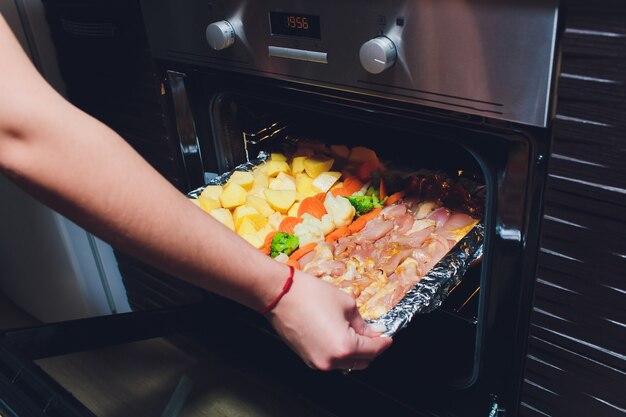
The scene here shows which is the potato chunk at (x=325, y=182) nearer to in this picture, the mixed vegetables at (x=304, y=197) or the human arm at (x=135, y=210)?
the mixed vegetables at (x=304, y=197)

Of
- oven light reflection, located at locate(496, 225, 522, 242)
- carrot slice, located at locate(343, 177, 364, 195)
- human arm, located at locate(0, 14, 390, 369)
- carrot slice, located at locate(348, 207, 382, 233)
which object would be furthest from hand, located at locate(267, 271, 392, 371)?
carrot slice, located at locate(343, 177, 364, 195)

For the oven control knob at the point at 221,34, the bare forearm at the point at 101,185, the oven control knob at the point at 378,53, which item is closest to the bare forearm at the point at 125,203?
the bare forearm at the point at 101,185

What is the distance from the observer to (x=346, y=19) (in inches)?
33.7

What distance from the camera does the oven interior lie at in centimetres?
84

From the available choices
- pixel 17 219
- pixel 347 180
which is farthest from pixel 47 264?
pixel 347 180

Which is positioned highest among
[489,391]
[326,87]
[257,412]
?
[326,87]

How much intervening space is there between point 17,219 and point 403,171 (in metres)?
1.09

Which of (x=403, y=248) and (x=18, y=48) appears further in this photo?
(x=403, y=248)

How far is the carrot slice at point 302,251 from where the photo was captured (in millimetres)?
1067

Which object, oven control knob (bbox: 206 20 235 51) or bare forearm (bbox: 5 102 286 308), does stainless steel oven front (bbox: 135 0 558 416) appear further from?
bare forearm (bbox: 5 102 286 308)

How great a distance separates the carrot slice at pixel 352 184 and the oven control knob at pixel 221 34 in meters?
0.38

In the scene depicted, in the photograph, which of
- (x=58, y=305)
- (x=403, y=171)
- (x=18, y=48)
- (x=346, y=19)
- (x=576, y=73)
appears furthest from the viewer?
(x=58, y=305)

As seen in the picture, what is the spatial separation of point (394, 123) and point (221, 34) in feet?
1.05

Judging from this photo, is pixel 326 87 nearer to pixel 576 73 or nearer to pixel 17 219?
pixel 576 73
